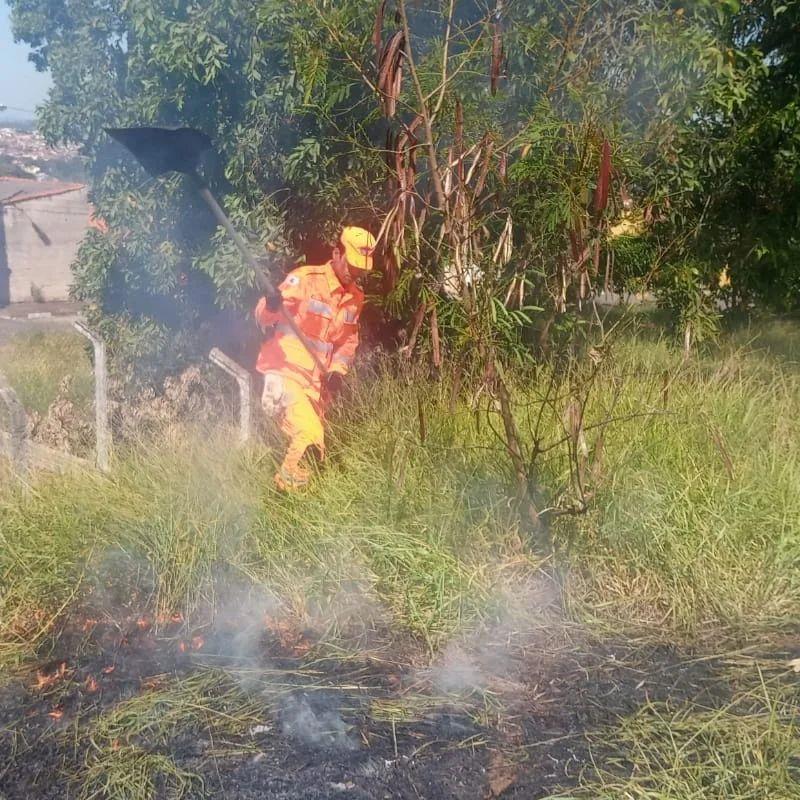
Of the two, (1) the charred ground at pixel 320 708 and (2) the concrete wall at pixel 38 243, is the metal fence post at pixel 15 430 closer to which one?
(1) the charred ground at pixel 320 708

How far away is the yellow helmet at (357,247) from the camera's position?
4430 millimetres

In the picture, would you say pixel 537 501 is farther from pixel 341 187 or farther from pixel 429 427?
pixel 341 187

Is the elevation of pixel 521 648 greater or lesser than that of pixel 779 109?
lesser

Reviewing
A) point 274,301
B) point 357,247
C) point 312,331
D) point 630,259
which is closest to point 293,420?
point 312,331

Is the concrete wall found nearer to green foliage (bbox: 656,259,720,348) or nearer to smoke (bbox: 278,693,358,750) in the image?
green foliage (bbox: 656,259,720,348)

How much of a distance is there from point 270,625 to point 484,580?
2.66ft

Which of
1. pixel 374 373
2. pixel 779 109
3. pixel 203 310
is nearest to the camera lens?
pixel 374 373

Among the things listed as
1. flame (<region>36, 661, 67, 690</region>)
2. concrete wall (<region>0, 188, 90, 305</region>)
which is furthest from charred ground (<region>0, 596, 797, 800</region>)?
concrete wall (<region>0, 188, 90, 305</region>)

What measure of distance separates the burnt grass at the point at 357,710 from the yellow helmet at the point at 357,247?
1.94 meters

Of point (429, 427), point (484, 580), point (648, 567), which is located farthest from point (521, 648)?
point (429, 427)

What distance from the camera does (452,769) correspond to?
247cm

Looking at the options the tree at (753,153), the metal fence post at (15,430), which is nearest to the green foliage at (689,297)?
the tree at (753,153)

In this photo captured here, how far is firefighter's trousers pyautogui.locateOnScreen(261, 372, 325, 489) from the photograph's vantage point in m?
4.11

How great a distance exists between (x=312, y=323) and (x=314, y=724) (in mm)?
A: 2332
